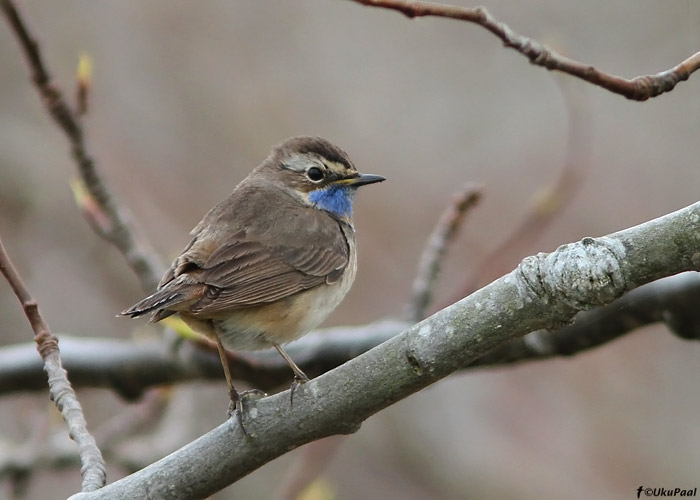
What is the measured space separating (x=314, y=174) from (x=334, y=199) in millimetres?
212

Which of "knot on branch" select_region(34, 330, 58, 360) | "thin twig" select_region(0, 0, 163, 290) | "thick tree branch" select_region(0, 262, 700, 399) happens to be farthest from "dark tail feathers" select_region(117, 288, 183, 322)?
"thin twig" select_region(0, 0, 163, 290)

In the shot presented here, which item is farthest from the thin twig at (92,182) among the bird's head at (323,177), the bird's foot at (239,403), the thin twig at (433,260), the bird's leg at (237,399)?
the bird's foot at (239,403)

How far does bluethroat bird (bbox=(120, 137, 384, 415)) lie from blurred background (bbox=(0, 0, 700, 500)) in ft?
8.05

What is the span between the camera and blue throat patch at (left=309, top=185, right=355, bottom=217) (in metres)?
5.54

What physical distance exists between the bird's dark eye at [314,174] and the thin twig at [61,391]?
2496 millimetres

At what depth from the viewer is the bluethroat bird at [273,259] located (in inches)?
168

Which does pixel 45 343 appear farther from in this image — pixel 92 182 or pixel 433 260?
pixel 433 260

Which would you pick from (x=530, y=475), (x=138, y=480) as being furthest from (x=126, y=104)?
Result: (x=138, y=480)

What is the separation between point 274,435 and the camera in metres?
3.00

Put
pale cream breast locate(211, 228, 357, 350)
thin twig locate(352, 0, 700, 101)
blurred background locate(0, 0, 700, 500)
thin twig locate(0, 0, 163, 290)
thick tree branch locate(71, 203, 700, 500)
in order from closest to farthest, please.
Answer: thick tree branch locate(71, 203, 700, 500)
thin twig locate(352, 0, 700, 101)
thin twig locate(0, 0, 163, 290)
pale cream breast locate(211, 228, 357, 350)
blurred background locate(0, 0, 700, 500)

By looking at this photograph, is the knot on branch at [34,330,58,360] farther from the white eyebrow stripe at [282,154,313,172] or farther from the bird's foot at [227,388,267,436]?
the white eyebrow stripe at [282,154,313,172]

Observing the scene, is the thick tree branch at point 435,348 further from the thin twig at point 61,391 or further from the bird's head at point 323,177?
the bird's head at point 323,177

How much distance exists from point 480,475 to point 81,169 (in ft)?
Result: 12.7

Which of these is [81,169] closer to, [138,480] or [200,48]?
[138,480]
